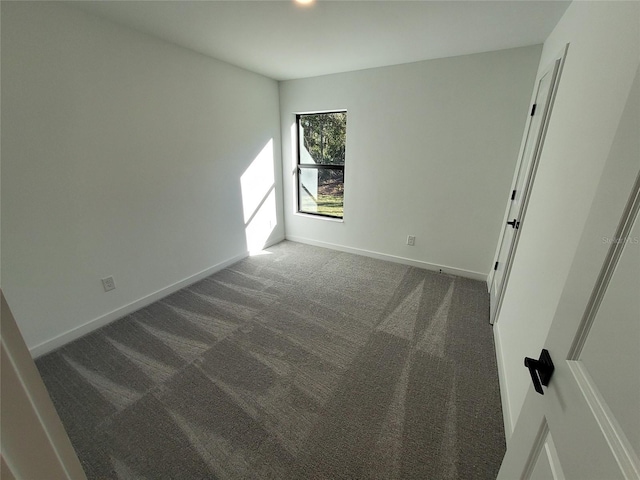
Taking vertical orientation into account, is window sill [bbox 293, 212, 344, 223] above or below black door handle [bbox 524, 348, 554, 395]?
below

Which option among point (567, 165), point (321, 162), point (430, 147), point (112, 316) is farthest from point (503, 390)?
point (321, 162)

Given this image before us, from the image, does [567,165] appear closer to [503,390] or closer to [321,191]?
[503,390]

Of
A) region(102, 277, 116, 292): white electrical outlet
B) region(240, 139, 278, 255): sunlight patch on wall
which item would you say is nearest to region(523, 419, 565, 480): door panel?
region(102, 277, 116, 292): white electrical outlet

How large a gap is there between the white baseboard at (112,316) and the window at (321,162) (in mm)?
1689

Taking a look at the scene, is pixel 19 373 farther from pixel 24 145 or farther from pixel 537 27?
pixel 537 27

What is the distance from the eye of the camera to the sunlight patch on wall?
11.4 ft

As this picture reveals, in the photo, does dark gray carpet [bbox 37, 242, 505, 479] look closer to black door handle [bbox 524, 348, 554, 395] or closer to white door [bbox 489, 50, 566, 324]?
white door [bbox 489, 50, 566, 324]

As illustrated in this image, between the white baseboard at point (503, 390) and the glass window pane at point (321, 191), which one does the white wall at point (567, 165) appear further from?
the glass window pane at point (321, 191)

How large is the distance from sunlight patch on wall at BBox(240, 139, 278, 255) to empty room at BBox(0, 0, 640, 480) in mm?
62

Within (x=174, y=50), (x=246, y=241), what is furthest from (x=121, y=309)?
(x=174, y=50)

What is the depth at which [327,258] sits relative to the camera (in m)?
3.64

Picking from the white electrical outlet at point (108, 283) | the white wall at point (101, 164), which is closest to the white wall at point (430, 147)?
the white wall at point (101, 164)

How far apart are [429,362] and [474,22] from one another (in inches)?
97.2

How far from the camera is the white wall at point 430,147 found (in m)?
2.53
